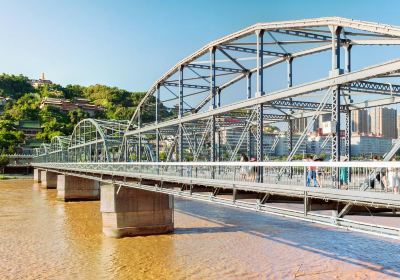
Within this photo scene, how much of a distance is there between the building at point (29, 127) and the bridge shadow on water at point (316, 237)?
14151 centimetres

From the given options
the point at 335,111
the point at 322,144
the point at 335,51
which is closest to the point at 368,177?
the point at 335,111

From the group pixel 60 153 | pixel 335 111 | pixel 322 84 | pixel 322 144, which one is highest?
pixel 322 84

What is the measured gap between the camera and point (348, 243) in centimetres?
3173

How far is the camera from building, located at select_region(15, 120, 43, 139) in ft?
568

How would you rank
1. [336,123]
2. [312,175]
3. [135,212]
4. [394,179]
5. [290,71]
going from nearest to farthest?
[394,179], [312,175], [336,123], [290,71], [135,212]

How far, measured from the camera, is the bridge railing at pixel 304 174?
13646mm

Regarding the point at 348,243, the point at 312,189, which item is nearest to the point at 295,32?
the point at 312,189

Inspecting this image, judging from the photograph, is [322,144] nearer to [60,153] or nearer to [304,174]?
[304,174]

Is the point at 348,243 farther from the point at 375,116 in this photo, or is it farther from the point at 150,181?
the point at 375,116

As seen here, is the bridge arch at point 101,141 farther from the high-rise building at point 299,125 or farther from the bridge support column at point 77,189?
the high-rise building at point 299,125

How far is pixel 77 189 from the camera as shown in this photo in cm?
6638

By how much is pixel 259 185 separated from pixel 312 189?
312 cm

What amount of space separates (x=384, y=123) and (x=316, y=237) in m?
17.2

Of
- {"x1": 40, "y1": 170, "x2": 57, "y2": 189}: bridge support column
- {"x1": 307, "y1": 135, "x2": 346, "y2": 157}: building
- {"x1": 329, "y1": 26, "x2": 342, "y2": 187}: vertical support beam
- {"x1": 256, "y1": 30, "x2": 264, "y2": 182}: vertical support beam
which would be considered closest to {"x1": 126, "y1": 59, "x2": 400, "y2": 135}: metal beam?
{"x1": 329, "y1": 26, "x2": 342, "y2": 187}: vertical support beam
